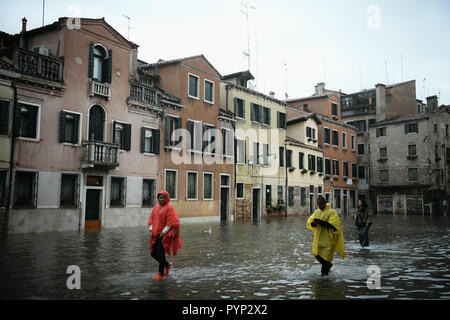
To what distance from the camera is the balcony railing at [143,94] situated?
73.4 ft

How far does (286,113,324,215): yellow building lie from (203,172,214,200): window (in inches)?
413

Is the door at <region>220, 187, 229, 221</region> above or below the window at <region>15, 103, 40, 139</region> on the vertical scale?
below

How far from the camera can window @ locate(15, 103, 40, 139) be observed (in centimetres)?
1739

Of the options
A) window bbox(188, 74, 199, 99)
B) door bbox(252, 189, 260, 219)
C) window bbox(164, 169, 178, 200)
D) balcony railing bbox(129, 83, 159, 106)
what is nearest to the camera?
balcony railing bbox(129, 83, 159, 106)

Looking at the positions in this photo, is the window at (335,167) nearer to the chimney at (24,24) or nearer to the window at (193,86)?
the window at (193,86)

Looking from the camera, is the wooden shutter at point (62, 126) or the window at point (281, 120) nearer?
the wooden shutter at point (62, 126)

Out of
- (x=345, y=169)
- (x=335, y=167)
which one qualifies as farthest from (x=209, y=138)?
(x=345, y=169)

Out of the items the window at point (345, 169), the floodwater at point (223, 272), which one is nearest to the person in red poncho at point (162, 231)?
the floodwater at point (223, 272)

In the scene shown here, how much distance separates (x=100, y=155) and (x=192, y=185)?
772 centimetres

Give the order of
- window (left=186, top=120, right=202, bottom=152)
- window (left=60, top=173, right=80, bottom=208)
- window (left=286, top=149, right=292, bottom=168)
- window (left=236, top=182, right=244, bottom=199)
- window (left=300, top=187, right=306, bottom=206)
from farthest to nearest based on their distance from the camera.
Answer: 1. window (left=300, top=187, right=306, bottom=206)
2. window (left=286, top=149, right=292, bottom=168)
3. window (left=236, top=182, right=244, bottom=199)
4. window (left=186, top=120, right=202, bottom=152)
5. window (left=60, top=173, right=80, bottom=208)

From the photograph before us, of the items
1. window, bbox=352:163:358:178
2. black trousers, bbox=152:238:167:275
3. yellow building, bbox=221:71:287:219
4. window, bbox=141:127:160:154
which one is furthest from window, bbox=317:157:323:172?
black trousers, bbox=152:238:167:275

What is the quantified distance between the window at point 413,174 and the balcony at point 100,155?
34765 millimetres

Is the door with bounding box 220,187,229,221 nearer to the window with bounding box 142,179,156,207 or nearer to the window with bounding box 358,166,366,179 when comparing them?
the window with bounding box 142,179,156,207
